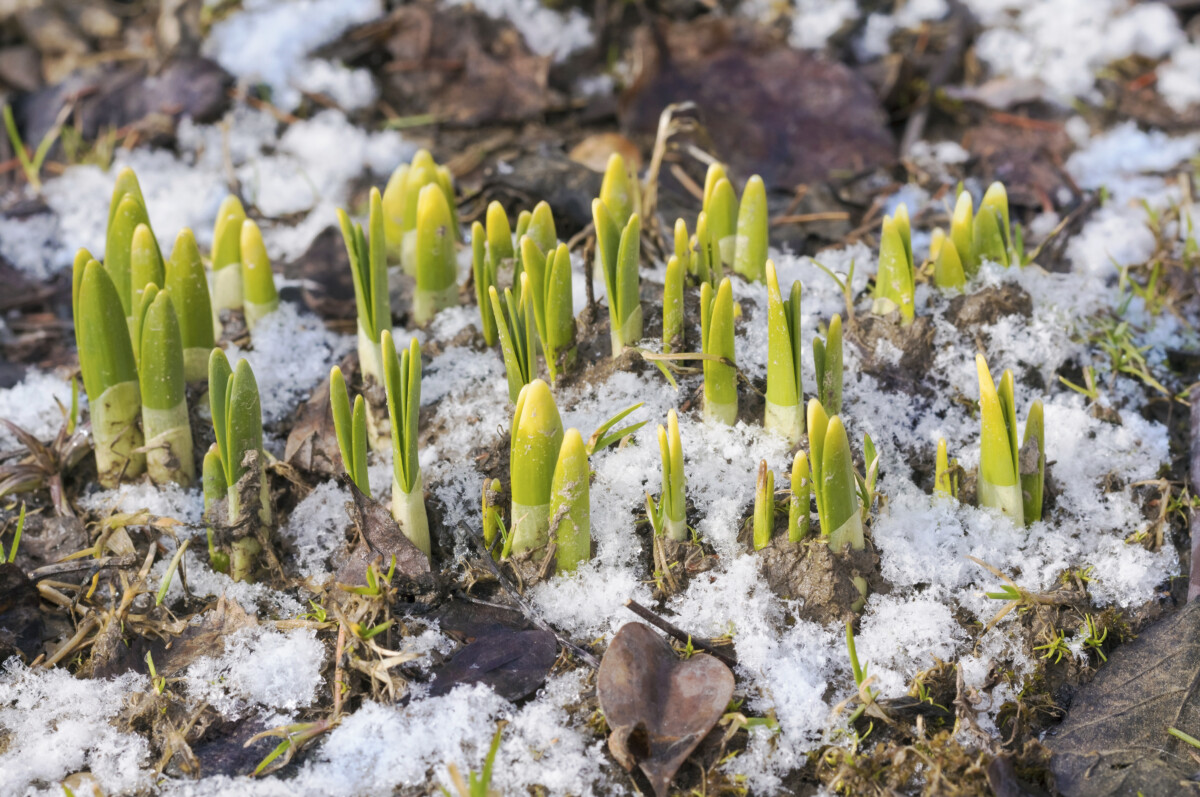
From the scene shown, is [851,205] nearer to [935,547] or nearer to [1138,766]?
[935,547]

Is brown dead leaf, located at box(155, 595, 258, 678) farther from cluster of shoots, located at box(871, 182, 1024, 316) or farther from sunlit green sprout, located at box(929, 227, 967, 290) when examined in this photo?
sunlit green sprout, located at box(929, 227, 967, 290)

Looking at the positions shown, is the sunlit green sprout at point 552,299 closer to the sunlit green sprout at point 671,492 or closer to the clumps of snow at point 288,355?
the sunlit green sprout at point 671,492

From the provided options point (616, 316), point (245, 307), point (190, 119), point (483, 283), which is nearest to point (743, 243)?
point (616, 316)

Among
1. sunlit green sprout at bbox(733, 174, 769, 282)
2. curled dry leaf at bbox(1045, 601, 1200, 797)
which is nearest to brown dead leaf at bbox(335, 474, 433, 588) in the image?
sunlit green sprout at bbox(733, 174, 769, 282)

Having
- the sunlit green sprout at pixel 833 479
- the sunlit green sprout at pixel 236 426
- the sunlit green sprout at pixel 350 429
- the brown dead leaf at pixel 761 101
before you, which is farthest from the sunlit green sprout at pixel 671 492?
the brown dead leaf at pixel 761 101

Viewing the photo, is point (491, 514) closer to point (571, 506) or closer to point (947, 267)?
point (571, 506)

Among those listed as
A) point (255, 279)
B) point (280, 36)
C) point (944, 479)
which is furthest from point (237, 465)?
point (280, 36)
